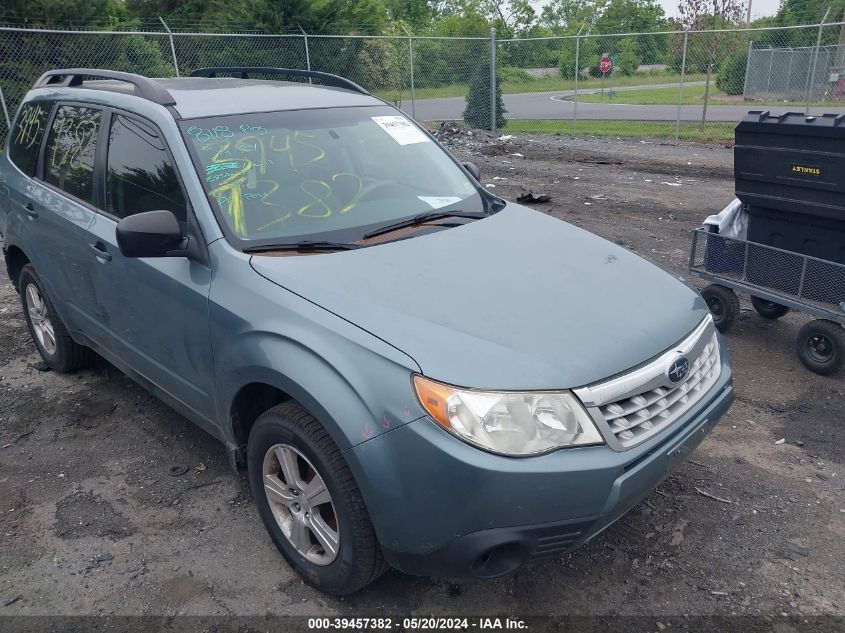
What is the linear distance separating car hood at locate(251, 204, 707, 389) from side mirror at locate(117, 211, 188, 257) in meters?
0.38

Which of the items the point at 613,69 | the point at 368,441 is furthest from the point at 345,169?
the point at 613,69

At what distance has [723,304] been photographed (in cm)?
537

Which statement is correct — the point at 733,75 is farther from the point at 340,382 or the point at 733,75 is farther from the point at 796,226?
the point at 340,382

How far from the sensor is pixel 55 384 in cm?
479

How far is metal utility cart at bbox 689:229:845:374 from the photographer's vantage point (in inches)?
181

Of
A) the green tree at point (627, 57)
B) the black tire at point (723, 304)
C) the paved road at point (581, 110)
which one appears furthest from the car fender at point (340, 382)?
the green tree at point (627, 57)

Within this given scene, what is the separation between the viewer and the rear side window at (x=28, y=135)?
4426 millimetres

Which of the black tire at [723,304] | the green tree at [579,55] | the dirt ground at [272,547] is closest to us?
the dirt ground at [272,547]

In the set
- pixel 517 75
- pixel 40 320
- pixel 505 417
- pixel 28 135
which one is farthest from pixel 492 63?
pixel 505 417

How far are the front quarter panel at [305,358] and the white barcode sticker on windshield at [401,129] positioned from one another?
1.36m

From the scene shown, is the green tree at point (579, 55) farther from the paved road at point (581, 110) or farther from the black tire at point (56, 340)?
the black tire at point (56, 340)

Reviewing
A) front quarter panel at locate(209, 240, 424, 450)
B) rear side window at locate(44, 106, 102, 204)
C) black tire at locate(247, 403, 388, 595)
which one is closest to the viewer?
A: front quarter panel at locate(209, 240, 424, 450)

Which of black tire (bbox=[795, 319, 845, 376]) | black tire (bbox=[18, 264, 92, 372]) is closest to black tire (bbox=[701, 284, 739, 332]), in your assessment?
black tire (bbox=[795, 319, 845, 376])

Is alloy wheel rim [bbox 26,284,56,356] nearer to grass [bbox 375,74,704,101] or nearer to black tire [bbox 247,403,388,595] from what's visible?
black tire [bbox 247,403,388,595]
